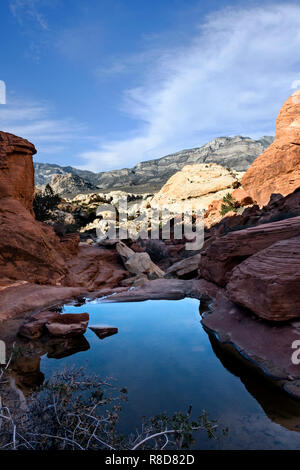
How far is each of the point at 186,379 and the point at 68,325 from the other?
282 cm

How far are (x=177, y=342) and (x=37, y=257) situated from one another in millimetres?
6518

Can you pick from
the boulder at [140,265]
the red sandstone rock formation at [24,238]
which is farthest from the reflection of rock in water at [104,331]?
the boulder at [140,265]

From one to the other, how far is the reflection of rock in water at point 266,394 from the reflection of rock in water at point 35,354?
2.48 m

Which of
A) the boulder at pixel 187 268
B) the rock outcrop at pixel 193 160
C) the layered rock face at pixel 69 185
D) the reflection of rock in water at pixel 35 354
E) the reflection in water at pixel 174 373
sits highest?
the rock outcrop at pixel 193 160

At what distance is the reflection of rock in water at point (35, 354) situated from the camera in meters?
4.02

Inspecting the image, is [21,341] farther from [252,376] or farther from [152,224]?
[152,224]

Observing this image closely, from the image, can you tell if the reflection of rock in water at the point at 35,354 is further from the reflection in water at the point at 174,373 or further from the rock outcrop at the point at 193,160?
the rock outcrop at the point at 193,160

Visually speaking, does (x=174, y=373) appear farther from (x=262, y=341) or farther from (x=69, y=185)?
(x=69, y=185)

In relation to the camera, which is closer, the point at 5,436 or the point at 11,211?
the point at 5,436

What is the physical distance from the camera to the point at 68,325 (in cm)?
585

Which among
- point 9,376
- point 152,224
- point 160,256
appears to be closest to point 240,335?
point 9,376

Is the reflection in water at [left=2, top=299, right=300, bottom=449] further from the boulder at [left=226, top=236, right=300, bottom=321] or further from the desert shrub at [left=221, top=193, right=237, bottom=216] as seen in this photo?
the desert shrub at [left=221, top=193, right=237, bottom=216]

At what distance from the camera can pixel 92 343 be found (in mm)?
5383

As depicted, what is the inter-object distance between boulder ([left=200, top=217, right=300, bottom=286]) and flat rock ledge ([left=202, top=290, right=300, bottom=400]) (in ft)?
5.72
